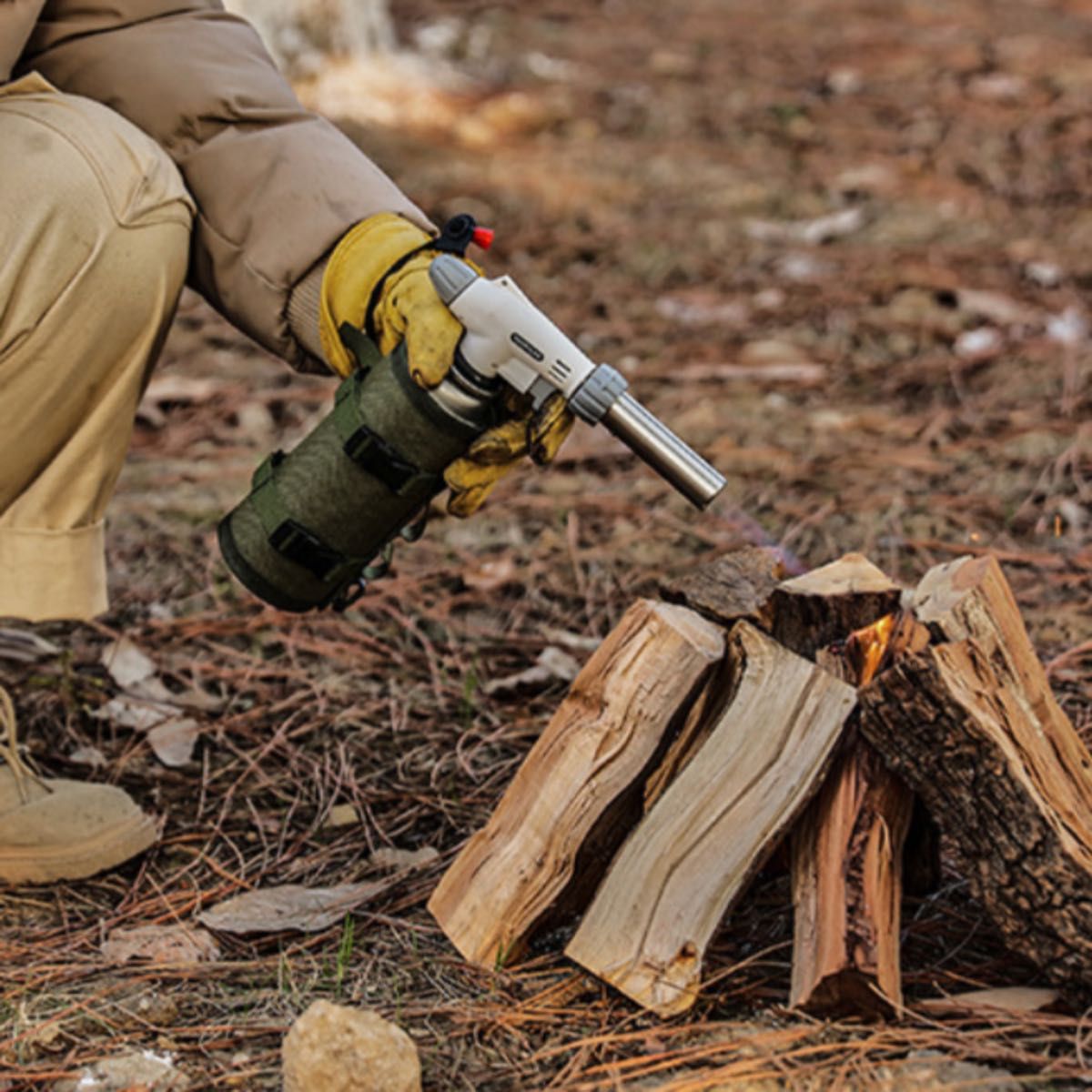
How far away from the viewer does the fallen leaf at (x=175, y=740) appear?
254 cm

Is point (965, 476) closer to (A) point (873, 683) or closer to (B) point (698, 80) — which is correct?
(A) point (873, 683)

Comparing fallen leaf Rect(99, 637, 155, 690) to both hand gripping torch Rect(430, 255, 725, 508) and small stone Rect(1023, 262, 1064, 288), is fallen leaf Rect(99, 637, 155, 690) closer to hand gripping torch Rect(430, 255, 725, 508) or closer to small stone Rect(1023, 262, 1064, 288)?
hand gripping torch Rect(430, 255, 725, 508)

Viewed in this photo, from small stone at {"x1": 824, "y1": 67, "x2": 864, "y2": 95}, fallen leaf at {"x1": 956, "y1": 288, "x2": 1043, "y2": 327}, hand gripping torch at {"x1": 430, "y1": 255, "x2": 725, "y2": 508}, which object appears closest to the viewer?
hand gripping torch at {"x1": 430, "y1": 255, "x2": 725, "y2": 508}

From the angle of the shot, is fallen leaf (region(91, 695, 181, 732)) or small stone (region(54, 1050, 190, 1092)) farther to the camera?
fallen leaf (region(91, 695, 181, 732))

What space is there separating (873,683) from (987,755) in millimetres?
152

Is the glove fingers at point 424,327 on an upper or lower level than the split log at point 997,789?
upper

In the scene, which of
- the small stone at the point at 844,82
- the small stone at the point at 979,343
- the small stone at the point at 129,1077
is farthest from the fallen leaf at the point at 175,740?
the small stone at the point at 844,82

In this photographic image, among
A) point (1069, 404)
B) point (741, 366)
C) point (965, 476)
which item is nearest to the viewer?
point (965, 476)

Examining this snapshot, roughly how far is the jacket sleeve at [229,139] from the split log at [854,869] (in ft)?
3.03

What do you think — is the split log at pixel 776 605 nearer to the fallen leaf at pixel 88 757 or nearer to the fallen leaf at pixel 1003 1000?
the fallen leaf at pixel 1003 1000

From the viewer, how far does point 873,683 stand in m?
1.73

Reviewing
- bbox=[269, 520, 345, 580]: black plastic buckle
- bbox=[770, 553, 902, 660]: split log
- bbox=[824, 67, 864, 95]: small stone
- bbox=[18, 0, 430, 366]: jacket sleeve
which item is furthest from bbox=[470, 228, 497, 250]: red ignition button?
bbox=[824, 67, 864, 95]: small stone

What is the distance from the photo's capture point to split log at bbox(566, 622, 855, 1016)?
5.72ft

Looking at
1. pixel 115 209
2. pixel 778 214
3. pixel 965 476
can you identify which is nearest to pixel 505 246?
pixel 778 214
